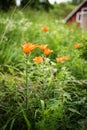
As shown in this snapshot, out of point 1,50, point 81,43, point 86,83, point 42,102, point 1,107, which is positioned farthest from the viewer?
point 1,50

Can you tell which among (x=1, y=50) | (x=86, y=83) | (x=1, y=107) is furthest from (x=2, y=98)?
(x=1, y=50)

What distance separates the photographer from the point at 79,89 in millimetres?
2441

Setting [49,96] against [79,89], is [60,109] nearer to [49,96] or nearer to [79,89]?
[49,96]

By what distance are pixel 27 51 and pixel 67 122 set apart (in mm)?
595

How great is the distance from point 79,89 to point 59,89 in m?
0.30

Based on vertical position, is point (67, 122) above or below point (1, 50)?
below

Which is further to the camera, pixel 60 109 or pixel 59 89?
pixel 59 89

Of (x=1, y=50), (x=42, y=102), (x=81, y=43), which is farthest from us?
(x=1, y=50)

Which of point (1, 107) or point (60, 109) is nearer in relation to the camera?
point (60, 109)

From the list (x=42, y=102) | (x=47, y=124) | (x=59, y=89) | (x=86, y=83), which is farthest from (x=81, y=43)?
(x=47, y=124)

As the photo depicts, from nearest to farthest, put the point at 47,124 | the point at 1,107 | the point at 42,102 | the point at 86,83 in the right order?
1. the point at 47,124
2. the point at 42,102
3. the point at 1,107
4. the point at 86,83

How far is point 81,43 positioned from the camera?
260cm

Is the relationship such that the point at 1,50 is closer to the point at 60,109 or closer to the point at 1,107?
the point at 1,107

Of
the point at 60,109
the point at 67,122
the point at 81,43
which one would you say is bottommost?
the point at 67,122
